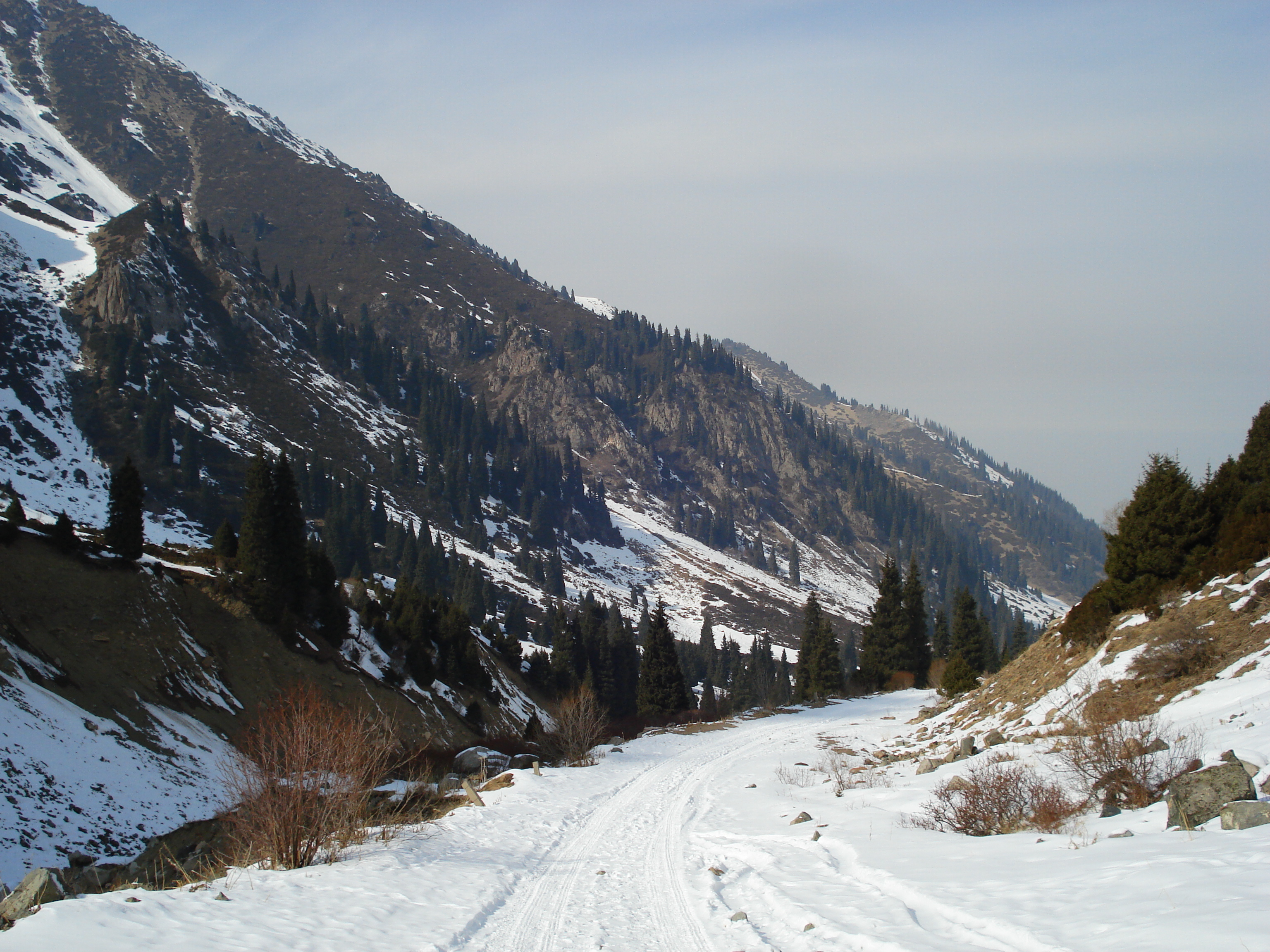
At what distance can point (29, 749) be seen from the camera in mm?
23406

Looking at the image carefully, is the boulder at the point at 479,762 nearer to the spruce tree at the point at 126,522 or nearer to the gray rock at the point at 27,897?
the gray rock at the point at 27,897

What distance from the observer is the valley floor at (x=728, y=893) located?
8.38 metres

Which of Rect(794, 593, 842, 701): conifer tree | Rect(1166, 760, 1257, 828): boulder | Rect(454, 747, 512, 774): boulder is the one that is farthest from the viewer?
Rect(794, 593, 842, 701): conifer tree

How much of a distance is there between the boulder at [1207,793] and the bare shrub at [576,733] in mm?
20417

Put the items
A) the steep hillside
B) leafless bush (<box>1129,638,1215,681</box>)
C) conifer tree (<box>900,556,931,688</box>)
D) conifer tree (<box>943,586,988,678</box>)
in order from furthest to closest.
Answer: conifer tree (<box>900,556,931,688</box>) → conifer tree (<box>943,586,988,678</box>) → the steep hillside → leafless bush (<box>1129,638,1215,681</box>)

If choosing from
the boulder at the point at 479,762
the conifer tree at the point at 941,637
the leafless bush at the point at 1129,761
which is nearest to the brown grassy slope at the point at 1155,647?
the leafless bush at the point at 1129,761

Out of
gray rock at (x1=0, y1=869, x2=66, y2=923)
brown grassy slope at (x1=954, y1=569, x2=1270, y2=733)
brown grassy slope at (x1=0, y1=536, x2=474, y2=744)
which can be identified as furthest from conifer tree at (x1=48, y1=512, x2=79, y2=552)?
brown grassy slope at (x1=954, y1=569, x2=1270, y2=733)

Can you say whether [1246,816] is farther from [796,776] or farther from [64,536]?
[64,536]

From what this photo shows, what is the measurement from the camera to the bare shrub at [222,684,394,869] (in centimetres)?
1309

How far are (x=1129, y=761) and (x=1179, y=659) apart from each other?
25.8 ft

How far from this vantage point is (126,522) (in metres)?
38.4

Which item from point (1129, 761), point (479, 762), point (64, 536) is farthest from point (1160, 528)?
point (64, 536)

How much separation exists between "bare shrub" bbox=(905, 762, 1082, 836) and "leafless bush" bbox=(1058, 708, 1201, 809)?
545mm

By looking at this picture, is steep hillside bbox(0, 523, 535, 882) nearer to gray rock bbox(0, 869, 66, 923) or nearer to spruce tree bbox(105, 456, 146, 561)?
spruce tree bbox(105, 456, 146, 561)
